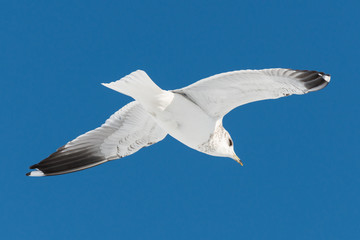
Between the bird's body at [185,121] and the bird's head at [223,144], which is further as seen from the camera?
the bird's head at [223,144]

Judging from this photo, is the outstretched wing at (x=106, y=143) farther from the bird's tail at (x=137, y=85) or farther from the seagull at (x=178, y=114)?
the bird's tail at (x=137, y=85)

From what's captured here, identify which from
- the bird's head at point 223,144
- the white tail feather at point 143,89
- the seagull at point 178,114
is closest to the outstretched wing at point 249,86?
the seagull at point 178,114

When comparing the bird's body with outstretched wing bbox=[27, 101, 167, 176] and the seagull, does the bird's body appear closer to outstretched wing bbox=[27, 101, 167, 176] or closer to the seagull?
the seagull

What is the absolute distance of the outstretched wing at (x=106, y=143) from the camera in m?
5.10

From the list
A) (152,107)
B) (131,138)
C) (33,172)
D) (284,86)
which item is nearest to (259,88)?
(284,86)

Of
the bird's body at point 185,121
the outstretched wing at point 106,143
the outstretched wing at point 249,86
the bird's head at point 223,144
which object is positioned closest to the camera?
the outstretched wing at point 249,86

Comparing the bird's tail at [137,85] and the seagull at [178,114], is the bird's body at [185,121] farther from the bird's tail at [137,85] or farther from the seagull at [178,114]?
the bird's tail at [137,85]

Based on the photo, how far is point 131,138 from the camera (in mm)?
5191

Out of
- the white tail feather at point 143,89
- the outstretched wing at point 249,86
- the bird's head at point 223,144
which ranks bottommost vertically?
the bird's head at point 223,144

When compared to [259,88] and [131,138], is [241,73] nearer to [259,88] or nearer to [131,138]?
[259,88]

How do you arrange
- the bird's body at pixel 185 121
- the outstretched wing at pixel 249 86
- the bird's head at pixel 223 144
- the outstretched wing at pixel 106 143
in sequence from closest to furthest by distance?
1. the outstretched wing at pixel 249 86
2. the bird's body at pixel 185 121
3. the bird's head at pixel 223 144
4. the outstretched wing at pixel 106 143

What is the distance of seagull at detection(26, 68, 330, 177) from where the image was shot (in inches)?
162

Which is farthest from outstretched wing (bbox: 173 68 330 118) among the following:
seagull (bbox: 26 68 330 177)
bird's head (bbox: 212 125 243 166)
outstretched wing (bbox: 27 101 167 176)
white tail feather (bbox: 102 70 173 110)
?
outstretched wing (bbox: 27 101 167 176)

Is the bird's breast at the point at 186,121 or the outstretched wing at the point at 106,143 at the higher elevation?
the outstretched wing at the point at 106,143
